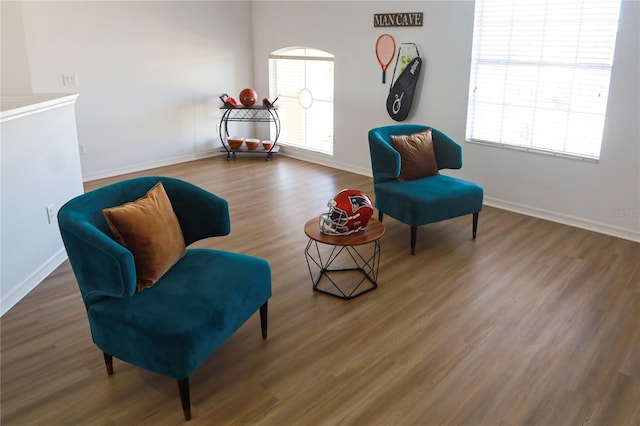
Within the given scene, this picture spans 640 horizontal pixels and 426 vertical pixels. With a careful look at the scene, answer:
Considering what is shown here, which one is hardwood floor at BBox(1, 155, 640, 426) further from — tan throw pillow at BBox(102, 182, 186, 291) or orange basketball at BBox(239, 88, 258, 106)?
orange basketball at BBox(239, 88, 258, 106)

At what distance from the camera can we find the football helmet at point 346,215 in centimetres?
314

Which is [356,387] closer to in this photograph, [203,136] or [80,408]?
[80,408]

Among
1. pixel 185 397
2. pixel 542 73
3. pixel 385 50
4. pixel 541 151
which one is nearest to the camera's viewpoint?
pixel 185 397

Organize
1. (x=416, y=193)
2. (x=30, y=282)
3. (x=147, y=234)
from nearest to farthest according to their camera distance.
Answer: (x=147, y=234), (x=30, y=282), (x=416, y=193)

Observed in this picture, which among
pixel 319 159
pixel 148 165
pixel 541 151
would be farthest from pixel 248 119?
pixel 541 151

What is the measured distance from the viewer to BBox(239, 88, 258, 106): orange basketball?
685 cm

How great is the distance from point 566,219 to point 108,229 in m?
3.80

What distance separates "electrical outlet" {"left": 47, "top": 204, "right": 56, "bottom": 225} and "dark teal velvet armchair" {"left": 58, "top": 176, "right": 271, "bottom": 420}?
1.35 metres

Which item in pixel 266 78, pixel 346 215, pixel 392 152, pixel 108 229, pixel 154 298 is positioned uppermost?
pixel 266 78

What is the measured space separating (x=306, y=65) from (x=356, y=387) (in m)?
5.04

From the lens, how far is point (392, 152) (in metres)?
4.08

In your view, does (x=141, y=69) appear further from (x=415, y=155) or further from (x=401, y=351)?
(x=401, y=351)

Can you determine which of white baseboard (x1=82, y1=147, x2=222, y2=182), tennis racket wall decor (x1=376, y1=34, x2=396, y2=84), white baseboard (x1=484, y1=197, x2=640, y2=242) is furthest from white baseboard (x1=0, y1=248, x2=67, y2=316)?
white baseboard (x1=484, y1=197, x2=640, y2=242)

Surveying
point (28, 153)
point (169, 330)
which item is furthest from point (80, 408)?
point (28, 153)
